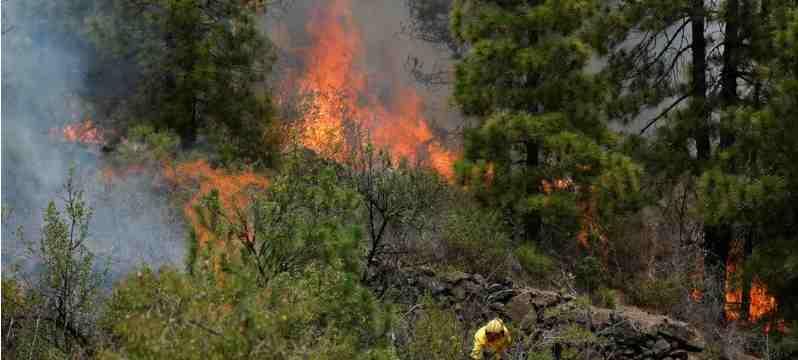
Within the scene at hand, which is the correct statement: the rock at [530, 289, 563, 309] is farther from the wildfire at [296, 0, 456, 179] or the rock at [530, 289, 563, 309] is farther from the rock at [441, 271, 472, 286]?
the wildfire at [296, 0, 456, 179]

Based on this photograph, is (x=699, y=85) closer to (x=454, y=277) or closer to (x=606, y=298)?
(x=606, y=298)

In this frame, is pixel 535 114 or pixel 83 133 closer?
pixel 535 114

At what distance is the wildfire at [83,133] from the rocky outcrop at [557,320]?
31.8 ft

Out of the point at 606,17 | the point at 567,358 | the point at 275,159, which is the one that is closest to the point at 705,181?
the point at 606,17

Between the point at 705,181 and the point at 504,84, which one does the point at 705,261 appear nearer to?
the point at 705,181

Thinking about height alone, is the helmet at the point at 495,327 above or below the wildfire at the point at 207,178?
below

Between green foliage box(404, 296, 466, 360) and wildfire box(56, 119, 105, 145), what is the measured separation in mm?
12006

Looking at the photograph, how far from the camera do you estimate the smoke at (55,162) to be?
17469mm

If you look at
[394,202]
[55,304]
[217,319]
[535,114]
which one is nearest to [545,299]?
[394,202]

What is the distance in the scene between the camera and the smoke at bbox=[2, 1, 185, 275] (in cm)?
1747

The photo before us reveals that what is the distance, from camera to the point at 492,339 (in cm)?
1148

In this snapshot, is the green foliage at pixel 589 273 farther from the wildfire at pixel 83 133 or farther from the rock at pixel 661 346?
the wildfire at pixel 83 133

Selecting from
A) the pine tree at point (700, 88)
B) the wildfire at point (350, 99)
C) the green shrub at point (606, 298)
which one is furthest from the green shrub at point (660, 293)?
the wildfire at point (350, 99)

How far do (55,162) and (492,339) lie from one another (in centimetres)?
1233
